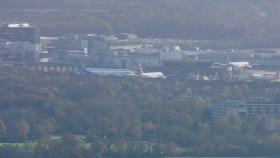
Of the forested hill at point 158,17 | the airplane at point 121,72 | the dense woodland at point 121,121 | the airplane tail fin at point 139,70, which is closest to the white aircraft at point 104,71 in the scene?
the airplane at point 121,72

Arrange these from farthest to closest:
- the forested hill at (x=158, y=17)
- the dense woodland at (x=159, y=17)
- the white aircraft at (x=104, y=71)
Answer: the forested hill at (x=158, y=17)
the dense woodland at (x=159, y=17)
the white aircraft at (x=104, y=71)

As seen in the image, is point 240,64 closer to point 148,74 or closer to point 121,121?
point 148,74

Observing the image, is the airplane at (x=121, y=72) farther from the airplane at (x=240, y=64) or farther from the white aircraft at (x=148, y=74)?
the airplane at (x=240, y=64)

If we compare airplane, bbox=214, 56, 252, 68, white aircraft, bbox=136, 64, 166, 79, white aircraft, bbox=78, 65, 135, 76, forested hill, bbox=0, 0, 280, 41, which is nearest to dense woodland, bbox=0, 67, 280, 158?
white aircraft, bbox=136, 64, 166, 79

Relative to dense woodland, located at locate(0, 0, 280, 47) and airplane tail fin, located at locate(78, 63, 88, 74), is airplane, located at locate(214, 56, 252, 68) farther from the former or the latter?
dense woodland, located at locate(0, 0, 280, 47)

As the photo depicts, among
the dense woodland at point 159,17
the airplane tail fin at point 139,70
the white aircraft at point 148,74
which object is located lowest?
the white aircraft at point 148,74

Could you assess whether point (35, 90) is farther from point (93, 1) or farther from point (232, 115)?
point (93, 1)

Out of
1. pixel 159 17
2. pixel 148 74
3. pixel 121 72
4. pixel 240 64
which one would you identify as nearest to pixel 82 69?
pixel 121 72
